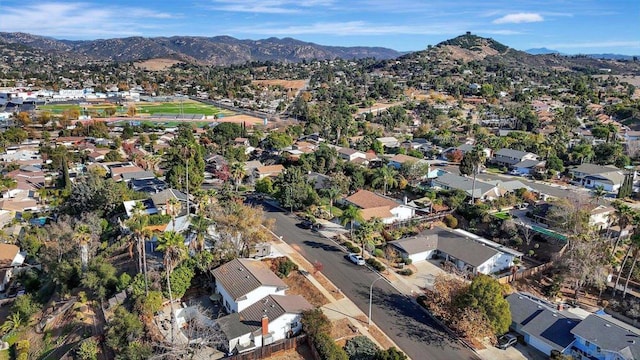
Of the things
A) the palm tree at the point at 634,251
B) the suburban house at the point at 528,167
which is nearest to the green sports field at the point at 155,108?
the suburban house at the point at 528,167

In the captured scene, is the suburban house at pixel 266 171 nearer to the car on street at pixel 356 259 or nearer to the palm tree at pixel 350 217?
the palm tree at pixel 350 217

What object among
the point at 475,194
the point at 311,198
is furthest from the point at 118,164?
the point at 475,194

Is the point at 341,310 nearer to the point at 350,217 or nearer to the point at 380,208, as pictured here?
the point at 350,217

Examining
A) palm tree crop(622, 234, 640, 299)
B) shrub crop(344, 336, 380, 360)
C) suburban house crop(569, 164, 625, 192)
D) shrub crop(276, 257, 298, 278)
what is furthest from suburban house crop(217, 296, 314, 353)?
suburban house crop(569, 164, 625, 192)

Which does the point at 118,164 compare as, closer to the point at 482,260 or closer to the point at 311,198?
the point at 311,198

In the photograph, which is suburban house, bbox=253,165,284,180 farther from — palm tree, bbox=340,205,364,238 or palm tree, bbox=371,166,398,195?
palm tree, bbox=340,205,364,238

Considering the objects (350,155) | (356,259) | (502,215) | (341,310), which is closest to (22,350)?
(341,310)

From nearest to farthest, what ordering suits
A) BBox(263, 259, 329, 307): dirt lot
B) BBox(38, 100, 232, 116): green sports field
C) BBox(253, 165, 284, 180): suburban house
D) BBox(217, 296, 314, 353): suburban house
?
1. BBox(217, 296, 314, 353): suburban house
2. BBox(263, 259, 329, 307): dirt lot
3. BBox(253, 165, 284, 180): suburban house
4. BBox(38, 100, 232, 116): green sports field
